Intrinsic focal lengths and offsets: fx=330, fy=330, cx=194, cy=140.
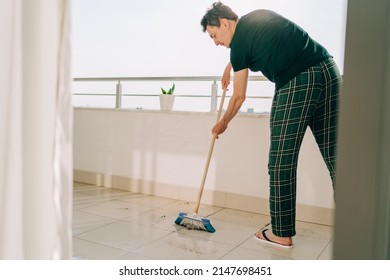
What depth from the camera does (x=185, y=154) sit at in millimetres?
2578

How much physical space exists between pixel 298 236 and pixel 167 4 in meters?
2.08

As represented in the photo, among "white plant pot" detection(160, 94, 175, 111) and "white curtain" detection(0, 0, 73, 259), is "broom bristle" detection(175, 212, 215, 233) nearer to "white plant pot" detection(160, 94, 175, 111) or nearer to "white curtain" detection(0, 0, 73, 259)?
"white plant pot" detection(160, 94, 175, 111)

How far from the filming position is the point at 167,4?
9.12ft

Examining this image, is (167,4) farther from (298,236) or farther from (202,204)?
(298,236)

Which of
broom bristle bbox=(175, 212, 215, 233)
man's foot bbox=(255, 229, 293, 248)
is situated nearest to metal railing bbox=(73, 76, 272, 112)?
broom bristle bbox=(175, 212, 215, 233)

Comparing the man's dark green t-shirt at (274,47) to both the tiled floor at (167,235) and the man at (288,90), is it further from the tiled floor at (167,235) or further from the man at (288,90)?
the tiled floor at (167,235)

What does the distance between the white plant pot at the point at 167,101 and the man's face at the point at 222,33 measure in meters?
0.93

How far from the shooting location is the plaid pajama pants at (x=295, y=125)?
5.16 feet

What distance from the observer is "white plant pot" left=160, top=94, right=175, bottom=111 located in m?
2.71

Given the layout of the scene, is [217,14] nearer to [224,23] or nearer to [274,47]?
[224,23]

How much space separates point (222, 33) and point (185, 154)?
3.46 ft

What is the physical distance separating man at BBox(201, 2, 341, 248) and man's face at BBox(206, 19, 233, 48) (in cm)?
12

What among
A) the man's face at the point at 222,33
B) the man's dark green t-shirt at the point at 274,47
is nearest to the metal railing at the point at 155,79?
the man's face at the point at 222,33

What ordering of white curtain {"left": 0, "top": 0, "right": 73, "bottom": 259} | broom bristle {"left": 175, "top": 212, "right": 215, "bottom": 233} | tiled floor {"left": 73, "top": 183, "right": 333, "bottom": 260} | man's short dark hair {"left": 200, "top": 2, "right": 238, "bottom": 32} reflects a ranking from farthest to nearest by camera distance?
broom bristle {"left": 175, "top": 212, "right": 215, "bottom": 233}
man's short dark hair {"left": 200, "top": 2, "right": 238, "bottom": 32}
tiled floor {"left": 73, "top": 183, "right": 333, "bottom": 260}
white curtain {"left": 0, "top": 0, "right": 73, "bottom": 259}
